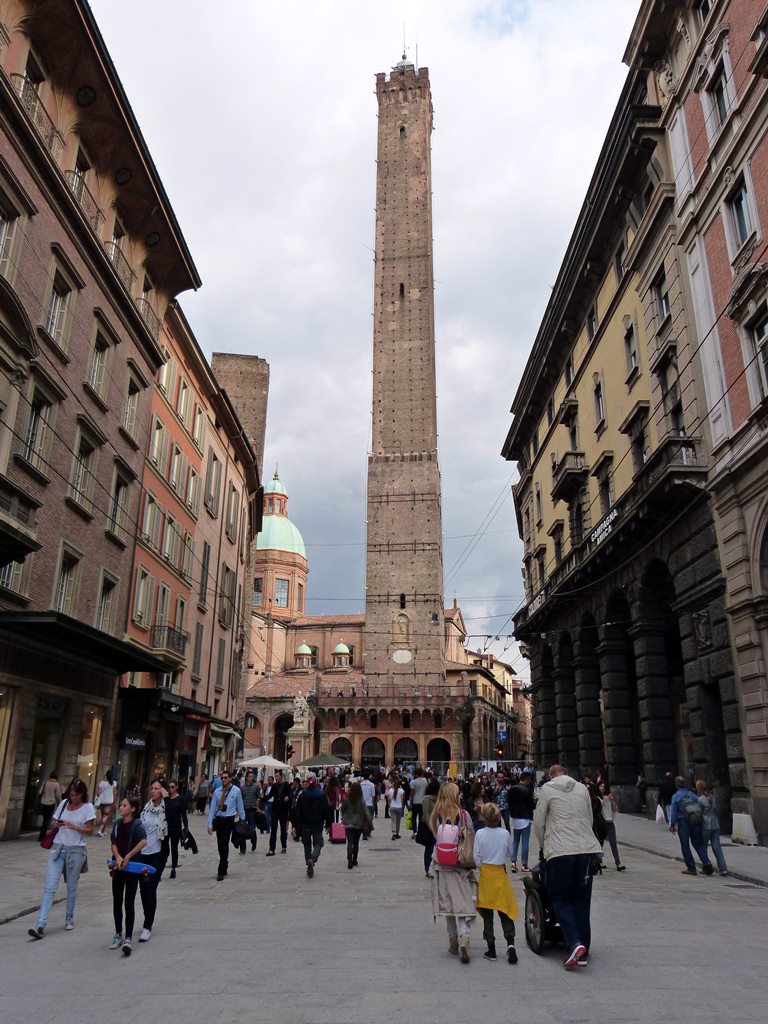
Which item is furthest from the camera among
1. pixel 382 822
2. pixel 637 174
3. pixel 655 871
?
pixel 382 822

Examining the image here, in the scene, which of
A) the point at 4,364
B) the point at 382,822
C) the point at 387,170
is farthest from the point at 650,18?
the point at 387,170

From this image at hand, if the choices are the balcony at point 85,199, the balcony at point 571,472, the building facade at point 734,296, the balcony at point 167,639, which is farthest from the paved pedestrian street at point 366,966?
the balcony at point 571,472

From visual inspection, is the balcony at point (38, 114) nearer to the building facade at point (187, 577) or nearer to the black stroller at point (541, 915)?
the building facade at point (187, 577)

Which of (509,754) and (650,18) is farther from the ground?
(650,18)

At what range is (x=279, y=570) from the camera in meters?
97.1

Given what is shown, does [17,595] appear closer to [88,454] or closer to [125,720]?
[88,454]

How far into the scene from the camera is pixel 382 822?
96.9 feet

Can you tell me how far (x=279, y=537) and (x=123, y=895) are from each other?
299 ft

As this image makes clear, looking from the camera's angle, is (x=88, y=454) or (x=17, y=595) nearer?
(x=17, y=595)

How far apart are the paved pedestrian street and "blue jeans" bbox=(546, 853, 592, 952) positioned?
1.08ft

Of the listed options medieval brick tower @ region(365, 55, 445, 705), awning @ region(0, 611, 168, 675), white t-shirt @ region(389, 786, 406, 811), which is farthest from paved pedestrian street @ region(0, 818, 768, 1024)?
medieval brick tower @ region(365, 55, 445, 705)

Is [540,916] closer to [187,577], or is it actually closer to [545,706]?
[187,577]

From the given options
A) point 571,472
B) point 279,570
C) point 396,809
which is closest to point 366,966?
point 396,809

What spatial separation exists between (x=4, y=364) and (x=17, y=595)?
16.1ft
